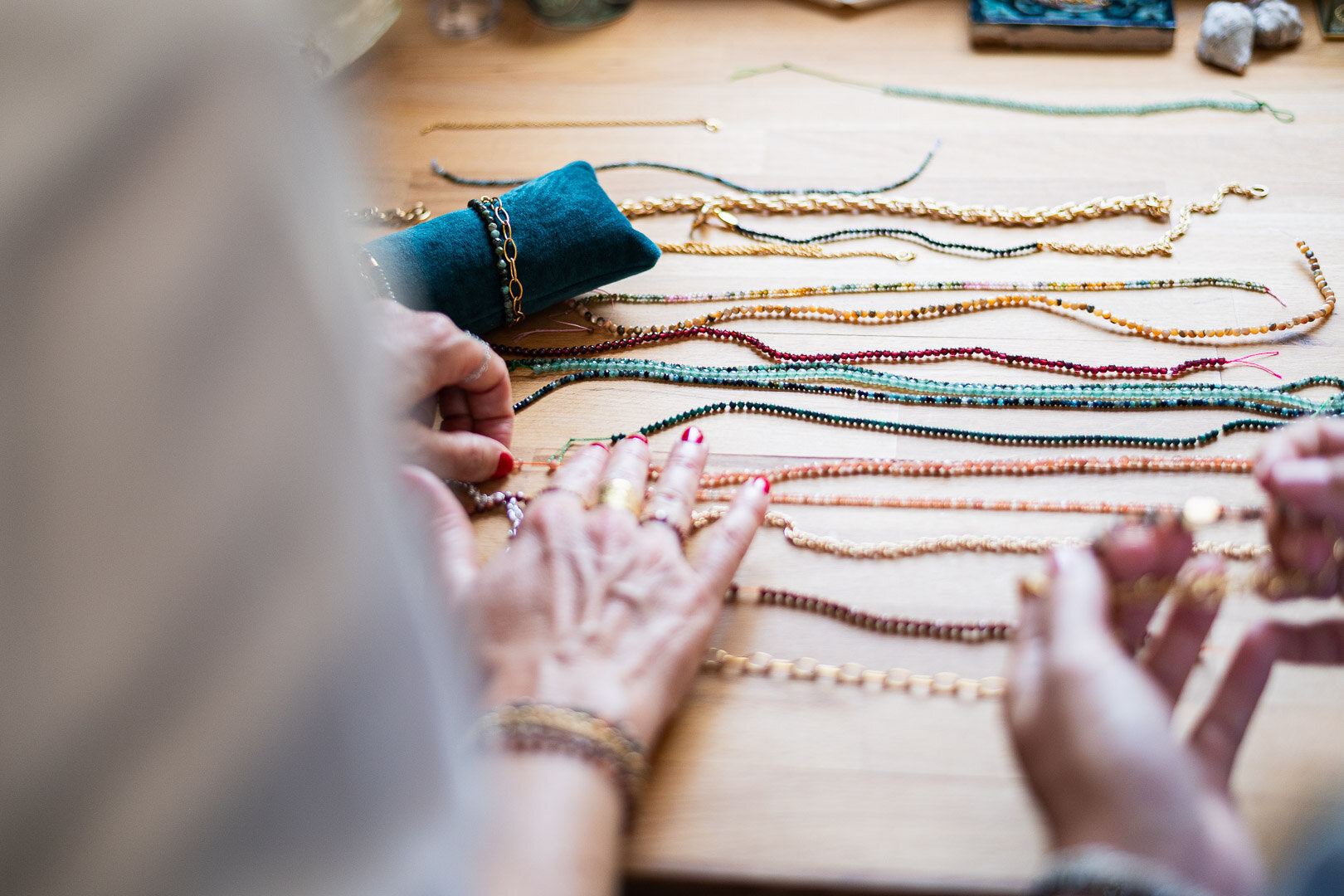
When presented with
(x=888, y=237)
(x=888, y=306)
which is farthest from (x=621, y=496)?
(x=888, y=237)

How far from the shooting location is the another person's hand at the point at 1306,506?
760 mm

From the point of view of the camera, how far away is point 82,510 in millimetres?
462

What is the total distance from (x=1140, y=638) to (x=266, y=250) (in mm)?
744

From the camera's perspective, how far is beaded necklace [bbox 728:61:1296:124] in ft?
4.65

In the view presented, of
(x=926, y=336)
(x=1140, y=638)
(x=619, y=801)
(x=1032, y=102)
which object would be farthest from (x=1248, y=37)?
(x=619, y=801)

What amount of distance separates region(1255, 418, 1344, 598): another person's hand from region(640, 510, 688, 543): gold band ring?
1.58 ft

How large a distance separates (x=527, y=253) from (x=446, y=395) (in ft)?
0.68

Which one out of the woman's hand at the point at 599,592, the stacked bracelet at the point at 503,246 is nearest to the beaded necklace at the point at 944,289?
the stacked bracelet at the point at 503,246

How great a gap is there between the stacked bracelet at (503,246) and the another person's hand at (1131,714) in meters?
0.66

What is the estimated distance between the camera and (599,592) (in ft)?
2.81

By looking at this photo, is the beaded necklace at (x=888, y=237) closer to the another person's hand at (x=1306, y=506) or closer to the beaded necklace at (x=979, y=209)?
the beaded necklace at (x=979, y=209)

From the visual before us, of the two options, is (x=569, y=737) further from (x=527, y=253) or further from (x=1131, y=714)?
(x=527, y=253)

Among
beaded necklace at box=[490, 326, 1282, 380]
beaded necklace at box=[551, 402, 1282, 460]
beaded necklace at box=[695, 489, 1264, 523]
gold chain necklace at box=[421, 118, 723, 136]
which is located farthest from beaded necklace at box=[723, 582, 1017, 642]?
gold chain necklace at box=[421, 118, 723, 136]

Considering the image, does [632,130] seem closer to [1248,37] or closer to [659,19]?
[659,19]
